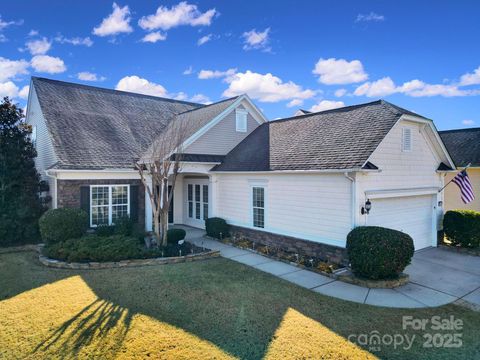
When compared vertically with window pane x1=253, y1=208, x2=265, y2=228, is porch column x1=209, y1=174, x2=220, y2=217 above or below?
above

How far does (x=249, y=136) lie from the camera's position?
17.4m

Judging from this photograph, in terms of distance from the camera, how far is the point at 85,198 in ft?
46.3

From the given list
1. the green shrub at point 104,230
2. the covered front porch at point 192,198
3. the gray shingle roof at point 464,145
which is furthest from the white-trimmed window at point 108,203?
the gray shingle roof at point 464,145

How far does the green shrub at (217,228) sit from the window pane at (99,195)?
196 inches

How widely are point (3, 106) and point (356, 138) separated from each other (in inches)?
590

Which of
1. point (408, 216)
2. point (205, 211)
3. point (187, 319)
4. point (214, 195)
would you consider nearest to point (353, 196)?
point (408, 216)

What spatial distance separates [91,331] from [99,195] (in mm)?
9388

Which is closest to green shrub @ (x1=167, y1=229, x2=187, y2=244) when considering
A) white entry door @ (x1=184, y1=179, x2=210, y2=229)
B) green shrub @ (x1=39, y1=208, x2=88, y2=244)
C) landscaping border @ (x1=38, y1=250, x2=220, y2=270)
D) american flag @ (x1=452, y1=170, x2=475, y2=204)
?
landscaping border @ (x1=38, y1=250, x2=220, y2=270)

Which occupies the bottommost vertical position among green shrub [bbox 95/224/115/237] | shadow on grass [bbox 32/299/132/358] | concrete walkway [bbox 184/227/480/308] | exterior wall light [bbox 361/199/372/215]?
concrete walkway [bbox 184/227/480/308]

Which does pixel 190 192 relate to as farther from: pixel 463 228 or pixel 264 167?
pixel 463 228

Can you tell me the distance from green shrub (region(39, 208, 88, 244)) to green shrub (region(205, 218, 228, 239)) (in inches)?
212

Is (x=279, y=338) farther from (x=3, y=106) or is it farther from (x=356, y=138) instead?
(x=3, y=106)

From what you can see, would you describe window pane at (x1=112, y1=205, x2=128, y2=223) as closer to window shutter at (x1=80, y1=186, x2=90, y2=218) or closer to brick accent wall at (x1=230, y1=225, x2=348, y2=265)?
window shutter at (x1=80, y1=186, x2=90, y2=218)

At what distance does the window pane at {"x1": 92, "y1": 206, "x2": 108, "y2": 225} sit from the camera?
14359mm
